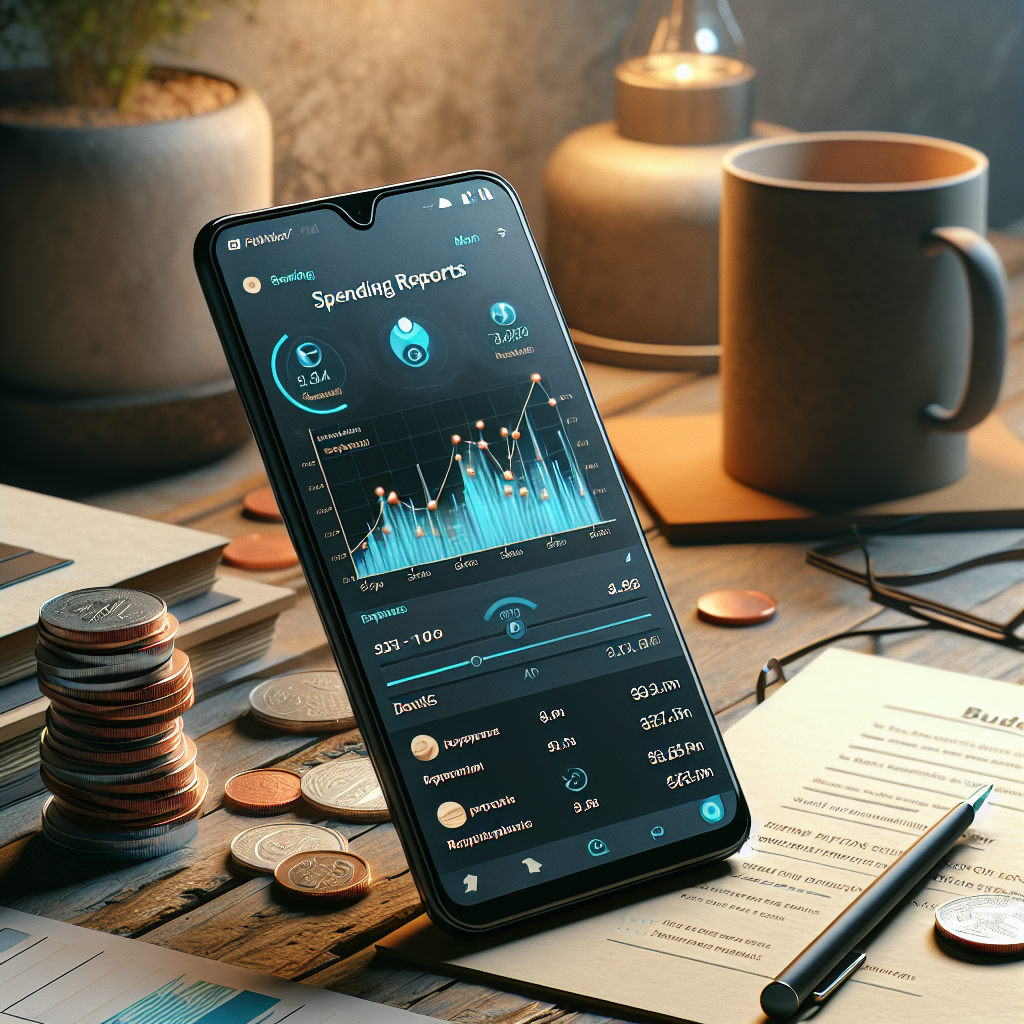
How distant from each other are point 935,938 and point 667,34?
0.85 metres

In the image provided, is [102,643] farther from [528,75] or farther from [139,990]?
[528,75]

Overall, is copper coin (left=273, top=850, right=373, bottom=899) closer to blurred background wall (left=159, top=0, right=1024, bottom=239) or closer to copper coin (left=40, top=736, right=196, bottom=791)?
copper coin (left=40, top=736, right=196, bottom=791)

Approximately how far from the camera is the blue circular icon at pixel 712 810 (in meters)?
0.49

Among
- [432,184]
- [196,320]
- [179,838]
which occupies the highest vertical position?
[432,184]

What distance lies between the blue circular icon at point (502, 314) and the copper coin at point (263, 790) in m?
0.20

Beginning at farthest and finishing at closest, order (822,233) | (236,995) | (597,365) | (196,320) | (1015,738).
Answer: (597,365) → (196,320) → (822,233) → (1015,738) → (236,995)

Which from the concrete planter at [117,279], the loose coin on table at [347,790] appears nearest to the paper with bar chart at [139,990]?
the loose coin on table at [347,790]

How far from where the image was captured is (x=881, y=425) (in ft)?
2.65

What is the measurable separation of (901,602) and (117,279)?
48 centimetres

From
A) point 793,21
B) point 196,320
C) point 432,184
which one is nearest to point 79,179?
point 196,320

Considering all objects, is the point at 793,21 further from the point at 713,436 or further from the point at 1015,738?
the point at 1015,738

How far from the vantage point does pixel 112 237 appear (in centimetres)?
84

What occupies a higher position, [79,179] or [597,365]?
[79,179]

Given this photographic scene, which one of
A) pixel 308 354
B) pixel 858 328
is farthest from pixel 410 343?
pixel 858 328
